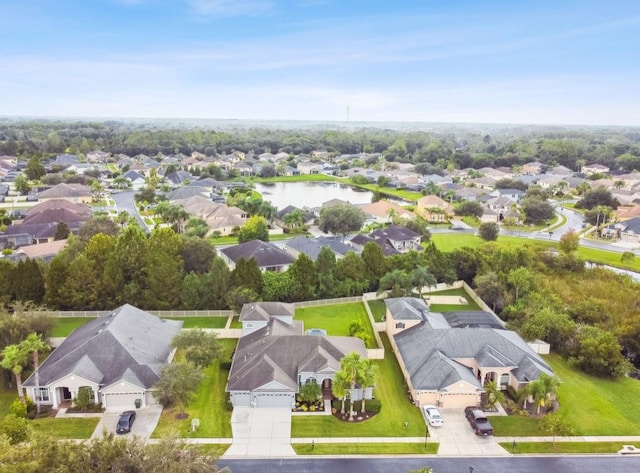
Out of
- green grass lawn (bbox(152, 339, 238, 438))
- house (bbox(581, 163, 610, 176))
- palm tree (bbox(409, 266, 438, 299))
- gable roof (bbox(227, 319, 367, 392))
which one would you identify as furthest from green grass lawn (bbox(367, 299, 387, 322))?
house (bbox(581, 163, 610, 176))

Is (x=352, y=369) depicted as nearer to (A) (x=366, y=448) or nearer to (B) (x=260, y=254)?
(A) (x=366, y=448)

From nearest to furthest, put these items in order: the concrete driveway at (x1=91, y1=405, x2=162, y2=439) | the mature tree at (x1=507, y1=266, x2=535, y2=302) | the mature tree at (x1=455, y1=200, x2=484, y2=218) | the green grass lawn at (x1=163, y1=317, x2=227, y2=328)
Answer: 1. the concrete driveway at (x1=91, y1=405, x2=162, y2=439)
2. the green grass lawn at (x1=163, y1=317, x2=227, y2=328)
3. the mature tree at (x1=507, y1=266, x2=535, y2=302)
4. the mature tree at (x1=455, y1=200, x2=484, y2=218)

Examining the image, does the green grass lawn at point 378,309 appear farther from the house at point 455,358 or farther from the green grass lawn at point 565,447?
the green grass lawn at point 565,447

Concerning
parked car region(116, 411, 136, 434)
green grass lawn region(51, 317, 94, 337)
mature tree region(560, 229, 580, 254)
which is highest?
mature tree region(560, 229, 580, 254)

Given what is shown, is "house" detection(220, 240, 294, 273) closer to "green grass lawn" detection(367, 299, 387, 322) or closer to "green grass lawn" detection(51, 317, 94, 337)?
"green grass lawn" detection(367, 299, 387, 322)

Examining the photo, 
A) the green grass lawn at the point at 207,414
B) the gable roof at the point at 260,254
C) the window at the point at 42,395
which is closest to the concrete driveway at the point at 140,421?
the green grass lawn at the point at 207,414

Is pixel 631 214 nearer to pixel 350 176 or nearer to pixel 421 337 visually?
pixel 421 337
